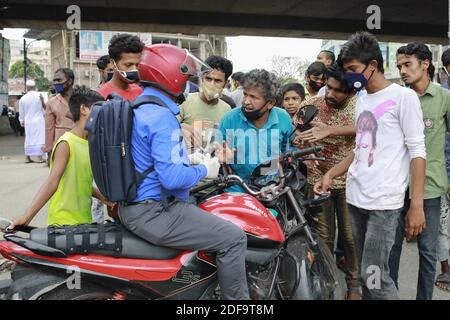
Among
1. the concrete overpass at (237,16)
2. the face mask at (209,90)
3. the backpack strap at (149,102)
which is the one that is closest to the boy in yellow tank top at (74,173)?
the backpack strap at (149,102)

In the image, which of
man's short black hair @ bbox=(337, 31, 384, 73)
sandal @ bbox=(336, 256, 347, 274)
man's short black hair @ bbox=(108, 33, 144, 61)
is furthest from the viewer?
sandal @ bbox=(336, 256, 347, 274)

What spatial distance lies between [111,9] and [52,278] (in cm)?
1434

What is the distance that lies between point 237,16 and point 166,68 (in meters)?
14.6

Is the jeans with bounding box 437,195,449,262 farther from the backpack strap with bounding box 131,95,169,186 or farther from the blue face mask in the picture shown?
the backpack strap with bounding box 131,95,169,186

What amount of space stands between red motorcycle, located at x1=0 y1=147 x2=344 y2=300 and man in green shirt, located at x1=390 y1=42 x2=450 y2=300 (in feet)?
2.79

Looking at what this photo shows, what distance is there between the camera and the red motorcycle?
2.31 meters

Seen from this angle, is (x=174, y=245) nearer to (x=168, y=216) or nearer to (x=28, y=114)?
→ (x=168, y=216)

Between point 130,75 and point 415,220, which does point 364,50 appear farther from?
point 130,75

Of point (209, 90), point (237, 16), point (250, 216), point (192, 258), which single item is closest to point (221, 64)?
point (209, 90)

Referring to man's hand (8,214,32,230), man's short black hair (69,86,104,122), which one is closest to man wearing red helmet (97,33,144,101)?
man's short black hair (69,86,104,122)

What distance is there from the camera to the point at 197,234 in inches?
93.9

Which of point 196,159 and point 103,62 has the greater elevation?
point 103,62

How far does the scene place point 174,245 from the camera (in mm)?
2391

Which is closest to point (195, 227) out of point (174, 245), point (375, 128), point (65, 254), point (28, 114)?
point (174, 245)
